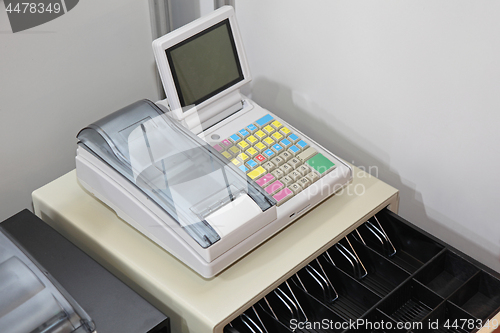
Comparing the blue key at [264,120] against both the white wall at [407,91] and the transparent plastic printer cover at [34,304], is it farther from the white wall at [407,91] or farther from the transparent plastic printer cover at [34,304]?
the transparent plastic printer cover at [34,304]

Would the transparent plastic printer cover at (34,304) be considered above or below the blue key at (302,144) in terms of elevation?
below

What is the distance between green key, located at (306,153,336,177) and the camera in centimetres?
105

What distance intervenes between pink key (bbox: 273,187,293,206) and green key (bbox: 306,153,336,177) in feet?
0.27

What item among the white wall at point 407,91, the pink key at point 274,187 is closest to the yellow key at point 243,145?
the pink key at point 274,187

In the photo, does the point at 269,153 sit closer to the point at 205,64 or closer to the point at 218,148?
the point at 218,148

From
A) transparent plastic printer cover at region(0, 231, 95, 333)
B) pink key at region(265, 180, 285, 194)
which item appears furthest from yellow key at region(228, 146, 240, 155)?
transparent plastic printer cover at region(0, 231, 95, 333)

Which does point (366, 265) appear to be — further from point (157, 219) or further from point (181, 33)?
point (181, 33)

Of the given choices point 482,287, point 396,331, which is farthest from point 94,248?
point 482,287

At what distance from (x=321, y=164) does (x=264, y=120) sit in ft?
0.50

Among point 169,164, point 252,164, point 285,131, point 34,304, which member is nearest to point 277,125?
point 285,131

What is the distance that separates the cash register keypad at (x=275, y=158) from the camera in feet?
3.33

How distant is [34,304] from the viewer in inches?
31.8

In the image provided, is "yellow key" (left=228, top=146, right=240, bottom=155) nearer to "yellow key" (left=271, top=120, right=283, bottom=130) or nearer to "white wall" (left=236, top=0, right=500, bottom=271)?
"yellow key" (left=271, top=120, right=283, bottom=130)

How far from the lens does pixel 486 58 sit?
0.91 metres
